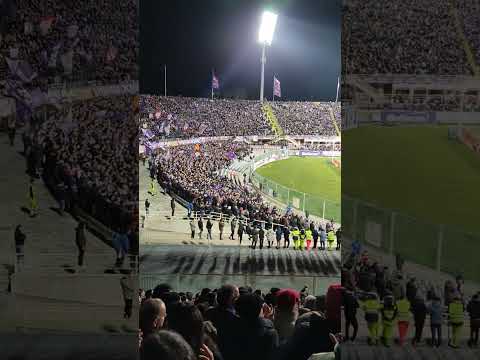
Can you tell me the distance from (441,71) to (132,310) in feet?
13.0

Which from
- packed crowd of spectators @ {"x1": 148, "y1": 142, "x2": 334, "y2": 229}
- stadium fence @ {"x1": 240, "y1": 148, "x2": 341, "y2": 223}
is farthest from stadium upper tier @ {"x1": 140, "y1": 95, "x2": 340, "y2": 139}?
stadium fence @ {"x1": 240, "y1": 148, "x2": 341, "y2": 223}

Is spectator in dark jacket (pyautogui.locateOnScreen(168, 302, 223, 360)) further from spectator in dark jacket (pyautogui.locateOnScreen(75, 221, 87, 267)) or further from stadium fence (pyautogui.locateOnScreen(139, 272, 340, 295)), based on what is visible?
stadium fence (pyautogui.locateOnScreen(139, 272, 340, 295))

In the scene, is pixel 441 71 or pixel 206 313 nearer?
pixel 206 313

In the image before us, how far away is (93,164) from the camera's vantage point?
5090 mm

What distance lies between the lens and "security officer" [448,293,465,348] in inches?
201

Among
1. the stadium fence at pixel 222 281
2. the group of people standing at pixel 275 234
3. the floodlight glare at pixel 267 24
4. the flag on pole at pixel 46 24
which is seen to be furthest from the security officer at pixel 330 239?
the flag on pole at pixel 46 24

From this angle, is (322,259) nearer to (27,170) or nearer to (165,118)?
(27,170)

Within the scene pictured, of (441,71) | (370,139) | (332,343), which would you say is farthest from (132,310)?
(441,71)

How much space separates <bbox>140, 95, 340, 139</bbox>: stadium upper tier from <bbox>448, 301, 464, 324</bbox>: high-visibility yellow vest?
409 inches

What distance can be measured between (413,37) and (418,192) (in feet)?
5.44

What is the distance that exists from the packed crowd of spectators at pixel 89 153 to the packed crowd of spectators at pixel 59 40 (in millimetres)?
345

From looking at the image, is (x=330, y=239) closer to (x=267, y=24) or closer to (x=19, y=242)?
(x=267, y=24)

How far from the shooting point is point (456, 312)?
514cm

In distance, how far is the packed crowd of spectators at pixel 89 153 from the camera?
493 centimetres
